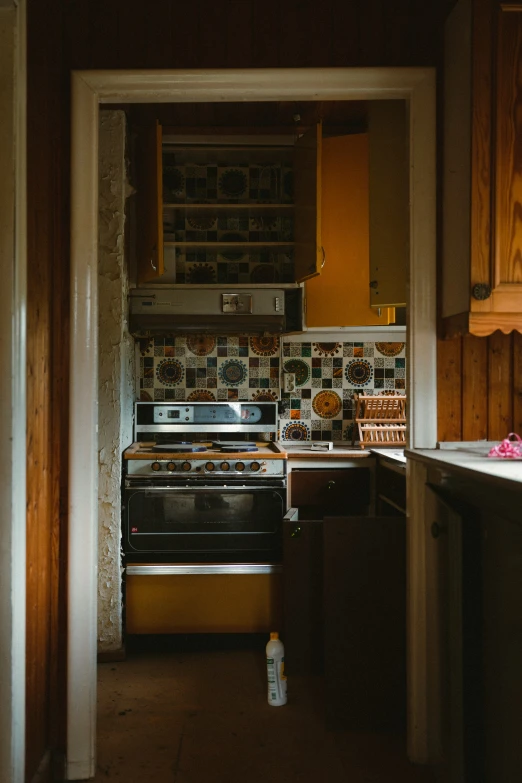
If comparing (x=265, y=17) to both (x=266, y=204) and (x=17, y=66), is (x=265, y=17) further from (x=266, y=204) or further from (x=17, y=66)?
(x=266, y=204)

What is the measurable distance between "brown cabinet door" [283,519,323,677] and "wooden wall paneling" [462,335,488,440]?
2.90ft

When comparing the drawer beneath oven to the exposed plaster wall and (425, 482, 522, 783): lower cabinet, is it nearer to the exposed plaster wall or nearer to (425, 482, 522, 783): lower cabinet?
the exposed plaster wall

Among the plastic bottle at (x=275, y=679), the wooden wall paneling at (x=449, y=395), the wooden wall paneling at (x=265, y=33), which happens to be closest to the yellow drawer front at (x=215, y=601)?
the plastic bottle at (x=275, y=679)

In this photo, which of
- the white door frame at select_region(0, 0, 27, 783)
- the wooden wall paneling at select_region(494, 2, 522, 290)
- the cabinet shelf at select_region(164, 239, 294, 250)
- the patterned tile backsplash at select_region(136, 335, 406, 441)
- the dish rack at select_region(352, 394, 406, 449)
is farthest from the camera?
the patterned tile backsplash at select_region(136, 335, 406, 441)

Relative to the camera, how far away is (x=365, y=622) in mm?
2053

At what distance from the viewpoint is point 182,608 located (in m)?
2.76

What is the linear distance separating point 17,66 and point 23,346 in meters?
0.68

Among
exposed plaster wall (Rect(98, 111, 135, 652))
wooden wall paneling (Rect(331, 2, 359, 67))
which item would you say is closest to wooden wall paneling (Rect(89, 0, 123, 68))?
wooden wall paneling (Rect(331, 2, 359, 67))

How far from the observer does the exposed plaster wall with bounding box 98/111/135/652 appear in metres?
2.71

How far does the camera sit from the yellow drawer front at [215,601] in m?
2.76

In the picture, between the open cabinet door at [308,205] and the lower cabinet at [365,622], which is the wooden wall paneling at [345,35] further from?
the lower cabinet at [365,622]

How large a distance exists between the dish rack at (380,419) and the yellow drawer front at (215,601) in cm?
97

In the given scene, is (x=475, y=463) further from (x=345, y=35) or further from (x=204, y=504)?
(x=204, y=504)

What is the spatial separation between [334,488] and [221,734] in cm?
121
